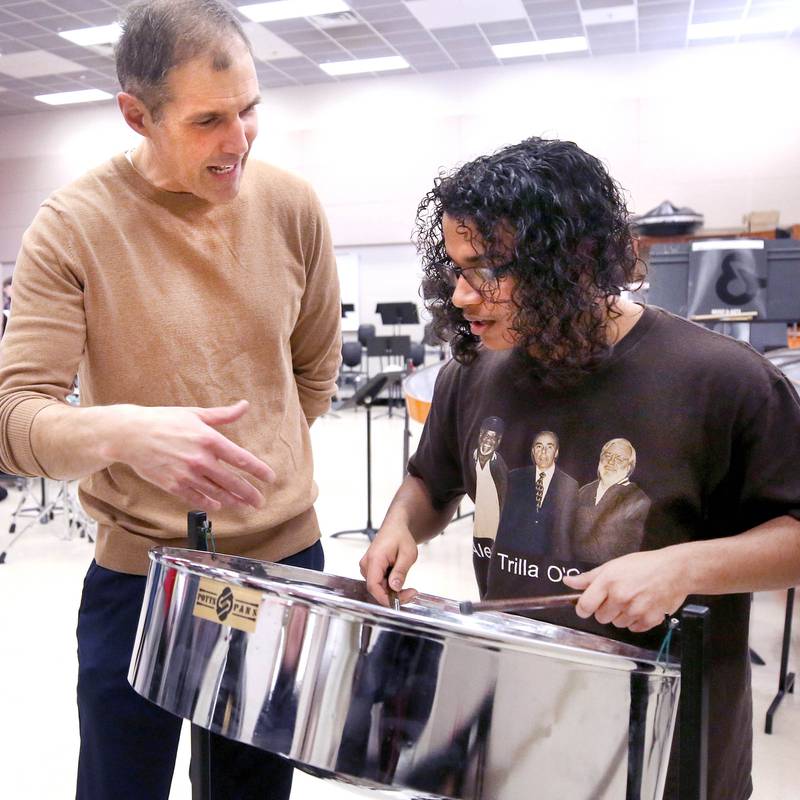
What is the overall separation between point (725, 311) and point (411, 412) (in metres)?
1.20

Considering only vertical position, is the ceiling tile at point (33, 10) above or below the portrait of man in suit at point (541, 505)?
above

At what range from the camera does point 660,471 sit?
84 cm

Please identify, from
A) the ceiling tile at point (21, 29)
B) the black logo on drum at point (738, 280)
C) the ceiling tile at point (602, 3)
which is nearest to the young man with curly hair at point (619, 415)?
the black logo on drum at point (738, 280)

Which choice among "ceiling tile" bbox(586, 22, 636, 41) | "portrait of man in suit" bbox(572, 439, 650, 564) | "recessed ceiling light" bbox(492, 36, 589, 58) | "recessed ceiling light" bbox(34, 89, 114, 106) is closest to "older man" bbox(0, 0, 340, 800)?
"portrait of man in suit" bbox(572, 439, 650, 564)

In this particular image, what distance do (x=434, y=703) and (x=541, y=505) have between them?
0.28 metres

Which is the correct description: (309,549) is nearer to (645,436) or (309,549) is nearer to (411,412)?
(645,436)

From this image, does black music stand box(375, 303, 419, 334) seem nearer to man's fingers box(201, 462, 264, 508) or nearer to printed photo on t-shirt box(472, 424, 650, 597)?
printed photo on t-shirt box(472, 424, 650, 597)

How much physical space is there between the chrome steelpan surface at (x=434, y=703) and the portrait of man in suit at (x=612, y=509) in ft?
0.47

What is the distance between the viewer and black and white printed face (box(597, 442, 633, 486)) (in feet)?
2.80

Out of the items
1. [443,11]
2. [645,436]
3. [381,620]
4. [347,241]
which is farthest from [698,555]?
[347,241]

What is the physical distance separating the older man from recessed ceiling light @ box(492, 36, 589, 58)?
23.3 ft

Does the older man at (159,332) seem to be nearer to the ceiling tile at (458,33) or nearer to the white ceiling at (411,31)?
the white ceiling at (411,31)

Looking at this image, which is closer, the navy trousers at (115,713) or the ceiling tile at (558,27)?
the navy trousers at (115,713)

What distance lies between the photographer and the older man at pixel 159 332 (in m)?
0.95
